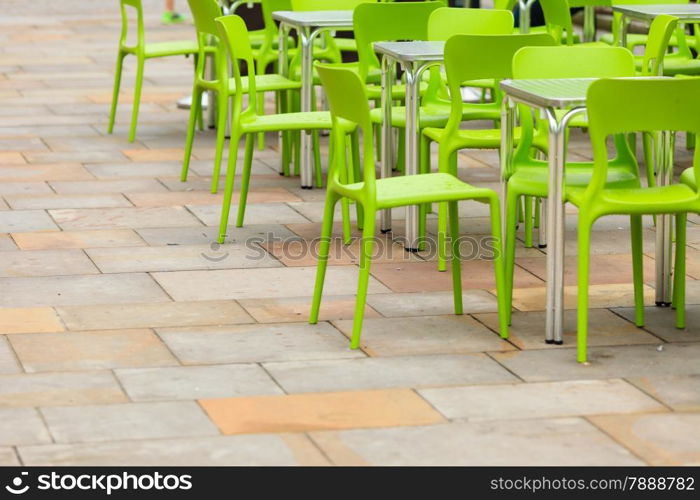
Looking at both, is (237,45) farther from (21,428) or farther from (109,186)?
(21,428)

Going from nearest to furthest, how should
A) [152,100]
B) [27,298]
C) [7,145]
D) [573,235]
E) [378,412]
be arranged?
[378,412], [27,298], [573,235], [7,145], [152,100]

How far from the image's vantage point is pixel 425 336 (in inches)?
207

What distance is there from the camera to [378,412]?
441 cm

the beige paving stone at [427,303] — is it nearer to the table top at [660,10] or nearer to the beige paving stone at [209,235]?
the beige paving stone at [209,235]

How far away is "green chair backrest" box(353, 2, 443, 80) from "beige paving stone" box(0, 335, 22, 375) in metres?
2.66

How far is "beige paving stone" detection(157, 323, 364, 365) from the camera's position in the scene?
4.99 metres

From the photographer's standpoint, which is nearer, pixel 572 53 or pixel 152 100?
pixel 572 53

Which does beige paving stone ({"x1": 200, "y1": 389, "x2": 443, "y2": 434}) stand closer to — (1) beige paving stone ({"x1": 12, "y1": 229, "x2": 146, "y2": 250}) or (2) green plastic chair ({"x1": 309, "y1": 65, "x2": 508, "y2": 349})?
(2) green plastic chair ({"x1": 309, "y1": 65, "x2": 508, "y2": 349})

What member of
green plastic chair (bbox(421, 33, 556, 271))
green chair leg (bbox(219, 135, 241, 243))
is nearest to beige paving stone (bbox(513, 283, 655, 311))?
green plastic chair (bbox(421, 33, 556, 271))

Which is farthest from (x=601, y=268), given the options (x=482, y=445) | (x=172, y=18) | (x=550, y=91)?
(x=172, y=18)

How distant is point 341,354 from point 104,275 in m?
1.50

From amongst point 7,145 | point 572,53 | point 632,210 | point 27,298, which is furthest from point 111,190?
point 632,210

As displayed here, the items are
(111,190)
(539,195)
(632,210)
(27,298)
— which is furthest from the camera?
(111,190)

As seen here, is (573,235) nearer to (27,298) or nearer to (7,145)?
(27,298)
